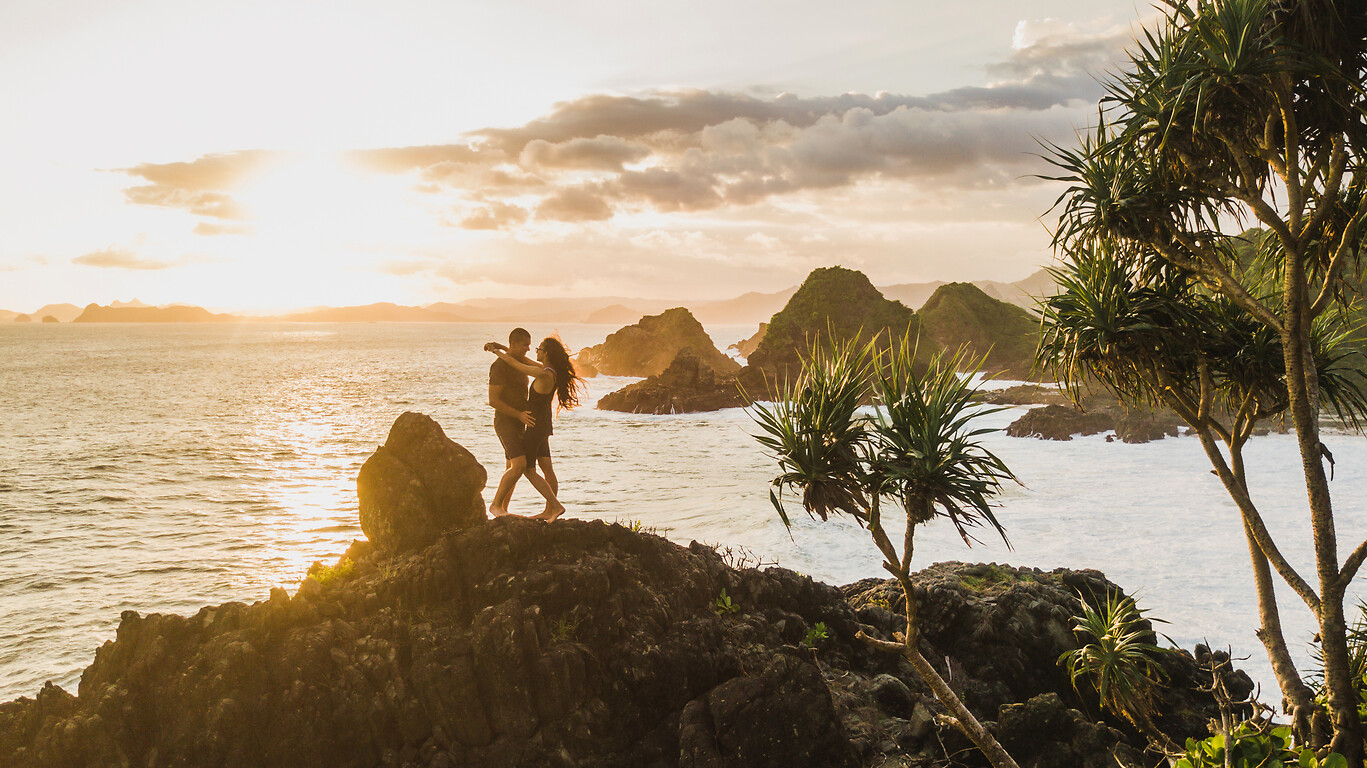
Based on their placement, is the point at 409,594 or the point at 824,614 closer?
the point at 409,594

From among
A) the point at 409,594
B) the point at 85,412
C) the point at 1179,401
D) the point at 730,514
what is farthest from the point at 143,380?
the point at 1179,401

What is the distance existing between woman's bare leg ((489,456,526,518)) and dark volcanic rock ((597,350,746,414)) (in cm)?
3768

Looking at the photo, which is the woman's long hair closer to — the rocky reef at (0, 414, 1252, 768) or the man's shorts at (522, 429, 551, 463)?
the man's shorts at (522, 429, 551, 463)

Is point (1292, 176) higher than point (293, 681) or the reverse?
higher

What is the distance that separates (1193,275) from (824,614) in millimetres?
5722

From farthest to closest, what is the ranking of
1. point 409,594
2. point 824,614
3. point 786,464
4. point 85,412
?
point 85,412 < point 824,614 < point 409,594 < point 786,464

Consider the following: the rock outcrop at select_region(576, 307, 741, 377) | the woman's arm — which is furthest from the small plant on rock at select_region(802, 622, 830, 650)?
the rock outcrop at select_region(576, 307, 741, 377)

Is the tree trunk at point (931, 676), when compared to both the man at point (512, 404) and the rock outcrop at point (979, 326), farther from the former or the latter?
the rock outcrop at point (979, 326)

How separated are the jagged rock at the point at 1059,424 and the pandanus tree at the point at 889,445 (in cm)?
3058

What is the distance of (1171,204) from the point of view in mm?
7910

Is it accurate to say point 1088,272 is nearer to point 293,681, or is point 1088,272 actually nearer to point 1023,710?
point 1023,710

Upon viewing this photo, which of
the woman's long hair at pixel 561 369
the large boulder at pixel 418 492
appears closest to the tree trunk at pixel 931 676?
the woman's long hair at pixel 561 369

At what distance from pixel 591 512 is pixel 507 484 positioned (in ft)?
48.8

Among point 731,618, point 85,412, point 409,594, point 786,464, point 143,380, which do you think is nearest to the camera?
point 786,464
